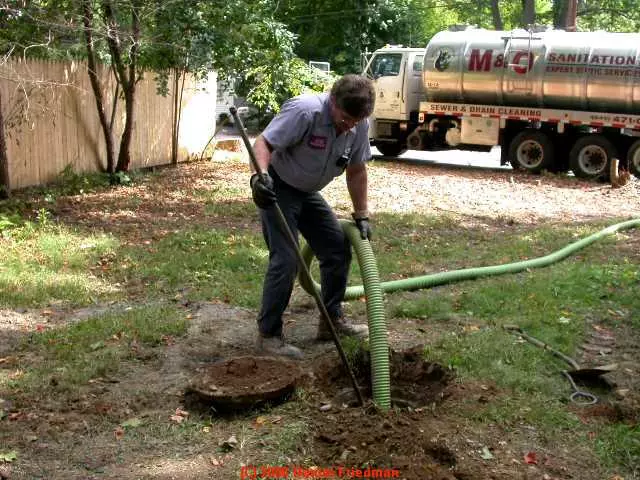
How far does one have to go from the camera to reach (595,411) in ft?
14.3

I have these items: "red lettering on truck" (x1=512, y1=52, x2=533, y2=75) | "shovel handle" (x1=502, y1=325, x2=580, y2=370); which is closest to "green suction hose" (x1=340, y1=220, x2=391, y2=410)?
"shovel handle" (x1=502, y1=325, x2=580, y2=370)

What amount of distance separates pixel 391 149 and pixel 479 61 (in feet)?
11.9

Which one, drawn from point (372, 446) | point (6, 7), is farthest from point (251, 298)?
point (6, 7)

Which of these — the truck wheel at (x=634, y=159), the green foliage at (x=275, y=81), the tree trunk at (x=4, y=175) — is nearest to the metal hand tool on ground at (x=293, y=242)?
the tree trunk at (x=4, y=175)

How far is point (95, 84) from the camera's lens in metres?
12.3

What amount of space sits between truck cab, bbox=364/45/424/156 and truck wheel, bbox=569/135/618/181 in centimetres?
432

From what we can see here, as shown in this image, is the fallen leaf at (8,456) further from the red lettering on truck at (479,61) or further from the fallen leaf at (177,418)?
the red lettering on truck at (479,61)

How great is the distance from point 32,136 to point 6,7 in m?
2.58

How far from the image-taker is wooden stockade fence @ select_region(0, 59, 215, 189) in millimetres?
10961

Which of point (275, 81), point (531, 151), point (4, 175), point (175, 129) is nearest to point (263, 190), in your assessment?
point (4, 175)

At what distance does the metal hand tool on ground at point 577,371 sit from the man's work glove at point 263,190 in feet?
Answer: 6.88

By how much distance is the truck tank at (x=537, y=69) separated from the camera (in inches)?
607

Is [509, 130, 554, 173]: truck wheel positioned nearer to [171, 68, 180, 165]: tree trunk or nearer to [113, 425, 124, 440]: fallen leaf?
[171, 68, 180, 165]: tree trunk

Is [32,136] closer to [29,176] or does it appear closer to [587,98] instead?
[29,176]
